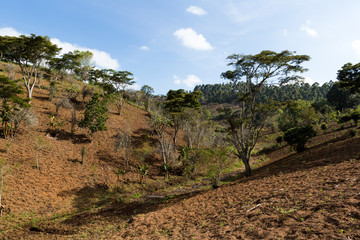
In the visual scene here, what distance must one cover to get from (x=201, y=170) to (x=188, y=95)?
1110cm

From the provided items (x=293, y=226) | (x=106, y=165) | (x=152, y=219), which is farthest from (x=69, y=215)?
(x=293, y=226)

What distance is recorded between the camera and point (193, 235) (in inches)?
298

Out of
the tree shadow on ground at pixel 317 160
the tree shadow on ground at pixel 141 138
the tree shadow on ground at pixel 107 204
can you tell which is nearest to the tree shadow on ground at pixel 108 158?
the tree shadow on ground at pixel 107 204

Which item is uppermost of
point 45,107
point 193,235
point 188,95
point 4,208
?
point 188,95

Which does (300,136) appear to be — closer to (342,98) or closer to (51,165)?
(51,165)

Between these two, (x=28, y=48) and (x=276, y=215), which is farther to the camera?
(x=28, y=48)

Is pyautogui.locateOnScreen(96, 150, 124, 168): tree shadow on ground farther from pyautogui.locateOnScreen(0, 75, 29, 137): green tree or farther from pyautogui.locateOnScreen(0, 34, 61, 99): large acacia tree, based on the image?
pyautogui.locateOnScreen(0, 34, 61, 99): large acacia tree

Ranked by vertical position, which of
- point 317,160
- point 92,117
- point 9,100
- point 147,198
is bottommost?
point 147,198

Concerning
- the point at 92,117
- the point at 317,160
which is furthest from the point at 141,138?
the point at 317,160

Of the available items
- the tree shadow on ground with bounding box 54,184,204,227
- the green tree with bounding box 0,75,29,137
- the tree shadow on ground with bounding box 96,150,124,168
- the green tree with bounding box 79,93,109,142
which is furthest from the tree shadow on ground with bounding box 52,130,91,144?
the tree shadow on ground with bounding box 54,184,204,227

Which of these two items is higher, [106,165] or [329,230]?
[329,230]

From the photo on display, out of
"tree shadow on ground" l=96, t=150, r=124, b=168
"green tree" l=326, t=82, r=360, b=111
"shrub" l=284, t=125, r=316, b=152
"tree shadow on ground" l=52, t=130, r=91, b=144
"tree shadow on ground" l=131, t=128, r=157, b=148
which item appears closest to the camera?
"tree shadow on ground" l=96, t=150, r=124, b=168

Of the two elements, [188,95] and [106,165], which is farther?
[188,95]

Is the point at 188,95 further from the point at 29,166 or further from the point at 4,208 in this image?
the point at 4,208
